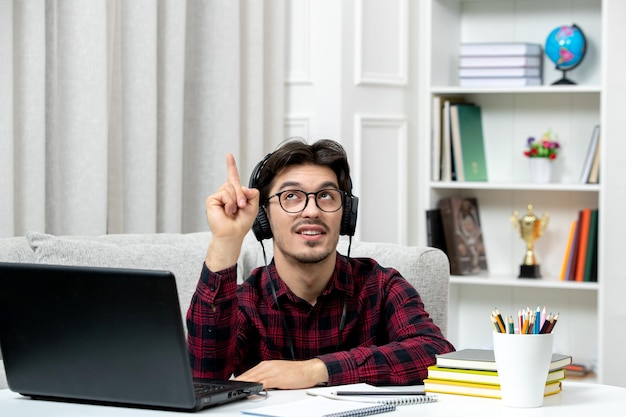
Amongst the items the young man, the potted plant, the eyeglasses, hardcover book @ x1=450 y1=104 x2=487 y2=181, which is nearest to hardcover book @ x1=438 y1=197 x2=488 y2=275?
hardcover book @ x1=450 y1=104 x2=487 y2=181

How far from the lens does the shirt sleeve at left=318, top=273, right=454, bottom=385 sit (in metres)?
1.65

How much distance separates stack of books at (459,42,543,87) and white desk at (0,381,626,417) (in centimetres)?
234

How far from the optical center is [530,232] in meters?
3.70

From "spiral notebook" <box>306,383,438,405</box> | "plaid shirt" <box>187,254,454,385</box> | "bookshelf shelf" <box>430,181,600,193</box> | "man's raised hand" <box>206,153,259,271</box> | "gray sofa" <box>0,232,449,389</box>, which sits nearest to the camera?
"spiral notebook" <box>306,383,438,405</box>

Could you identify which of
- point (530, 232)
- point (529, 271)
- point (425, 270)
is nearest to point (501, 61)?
point (530, 232)

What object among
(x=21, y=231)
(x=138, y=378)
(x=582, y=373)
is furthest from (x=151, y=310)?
(x=582, y=373)

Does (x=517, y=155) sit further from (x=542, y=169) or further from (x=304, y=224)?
(x=304, y=224)

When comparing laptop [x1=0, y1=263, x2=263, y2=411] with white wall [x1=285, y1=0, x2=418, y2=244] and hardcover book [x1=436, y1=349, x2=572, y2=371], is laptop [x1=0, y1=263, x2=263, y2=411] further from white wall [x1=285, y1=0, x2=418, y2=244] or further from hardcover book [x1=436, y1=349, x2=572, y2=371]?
white wall [x1=285, y1=0, x2=418, y2=244]

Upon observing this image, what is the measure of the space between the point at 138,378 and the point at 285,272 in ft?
2.10

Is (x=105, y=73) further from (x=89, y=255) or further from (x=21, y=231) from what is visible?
(x=89, y=255)

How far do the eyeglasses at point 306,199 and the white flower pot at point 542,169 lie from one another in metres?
1.93

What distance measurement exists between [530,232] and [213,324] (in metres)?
2.25

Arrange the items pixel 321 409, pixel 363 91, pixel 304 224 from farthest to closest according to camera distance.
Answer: pixel 363 91 < pixel 304 224 < pixel 321 409

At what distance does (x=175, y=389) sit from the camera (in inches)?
50.8
